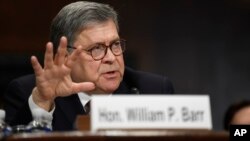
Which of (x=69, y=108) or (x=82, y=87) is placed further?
(x=69, y=108)

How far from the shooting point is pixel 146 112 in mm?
1237

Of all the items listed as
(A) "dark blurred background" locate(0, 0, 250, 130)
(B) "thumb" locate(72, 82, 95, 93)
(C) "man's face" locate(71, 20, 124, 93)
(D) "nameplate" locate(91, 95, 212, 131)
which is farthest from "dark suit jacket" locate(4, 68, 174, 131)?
(A) "dark blurred background" locate(0, 0, 250, 130)

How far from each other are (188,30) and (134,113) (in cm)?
223

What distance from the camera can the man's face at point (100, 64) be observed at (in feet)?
7.07

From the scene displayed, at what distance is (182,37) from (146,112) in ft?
7.26

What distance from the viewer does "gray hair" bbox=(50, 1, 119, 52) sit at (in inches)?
88.0

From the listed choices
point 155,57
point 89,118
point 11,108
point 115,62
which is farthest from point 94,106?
point 155,57

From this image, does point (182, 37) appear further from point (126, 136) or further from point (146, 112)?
point (126, 136)

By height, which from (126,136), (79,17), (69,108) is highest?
(79,17)

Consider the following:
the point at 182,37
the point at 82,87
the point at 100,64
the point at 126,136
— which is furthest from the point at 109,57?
the point at 182,37

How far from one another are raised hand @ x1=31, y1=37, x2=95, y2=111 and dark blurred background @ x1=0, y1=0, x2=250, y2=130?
1.51 m

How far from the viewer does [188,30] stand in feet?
11.2

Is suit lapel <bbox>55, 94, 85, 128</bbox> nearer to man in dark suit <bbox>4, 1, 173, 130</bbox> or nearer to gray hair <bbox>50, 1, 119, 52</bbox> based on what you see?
man in dark suit <bbox>4, 1, 173, 130</bbox>

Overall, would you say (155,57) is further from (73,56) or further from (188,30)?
(73,56)
